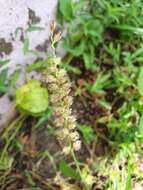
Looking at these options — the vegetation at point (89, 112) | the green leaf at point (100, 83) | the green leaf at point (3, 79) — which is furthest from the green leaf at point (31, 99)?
the green leaf at point (100, 83)

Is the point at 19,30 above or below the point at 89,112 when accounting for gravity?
above

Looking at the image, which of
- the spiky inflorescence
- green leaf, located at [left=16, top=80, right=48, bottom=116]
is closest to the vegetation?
green leaf, located at [left=16, top=80, right=48, bottom=116]

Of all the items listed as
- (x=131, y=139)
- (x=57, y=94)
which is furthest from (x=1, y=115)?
(x=57, y=94)

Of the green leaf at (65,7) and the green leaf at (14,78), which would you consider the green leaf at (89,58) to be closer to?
the green leaf at (65,7)

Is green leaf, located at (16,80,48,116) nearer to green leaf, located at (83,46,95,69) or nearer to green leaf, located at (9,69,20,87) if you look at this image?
green leaf, located at (9,69,20,87)

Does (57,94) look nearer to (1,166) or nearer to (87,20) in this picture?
(1,166)

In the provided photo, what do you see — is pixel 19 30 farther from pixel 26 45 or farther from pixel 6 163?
pixel 6 163

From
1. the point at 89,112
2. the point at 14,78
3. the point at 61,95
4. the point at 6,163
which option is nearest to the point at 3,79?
the point at 14,78
